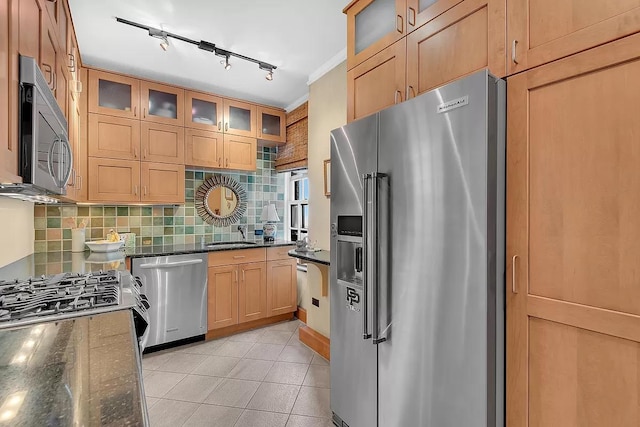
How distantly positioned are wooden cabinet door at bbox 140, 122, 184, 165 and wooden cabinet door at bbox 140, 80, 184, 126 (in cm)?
7

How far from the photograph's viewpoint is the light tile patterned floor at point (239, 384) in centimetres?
202

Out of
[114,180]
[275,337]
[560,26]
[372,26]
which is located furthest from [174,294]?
[560,26]

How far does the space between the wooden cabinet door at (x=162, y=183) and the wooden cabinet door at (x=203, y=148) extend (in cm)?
17

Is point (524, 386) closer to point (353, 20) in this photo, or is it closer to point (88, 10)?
point (353, 20)

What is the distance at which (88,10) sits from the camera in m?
2.16

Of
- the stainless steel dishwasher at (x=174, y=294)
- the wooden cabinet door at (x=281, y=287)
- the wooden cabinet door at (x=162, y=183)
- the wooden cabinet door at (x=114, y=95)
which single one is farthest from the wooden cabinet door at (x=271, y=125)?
the stainless steel dishwasher at (x=174, y=294)

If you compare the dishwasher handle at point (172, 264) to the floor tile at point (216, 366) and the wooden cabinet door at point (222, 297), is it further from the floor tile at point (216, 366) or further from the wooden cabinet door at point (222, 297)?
the floor tile at point (216, 366)

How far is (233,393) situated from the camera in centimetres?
229

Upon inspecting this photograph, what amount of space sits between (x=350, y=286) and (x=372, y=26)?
1570mm

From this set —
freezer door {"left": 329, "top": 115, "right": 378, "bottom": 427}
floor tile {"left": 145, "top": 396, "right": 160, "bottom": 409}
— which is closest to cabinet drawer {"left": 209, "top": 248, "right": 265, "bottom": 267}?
floor tile {"left": 145, "top": 396, "right": 160, "bottom": 409}

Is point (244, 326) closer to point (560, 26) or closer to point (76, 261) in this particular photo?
point (76, 261)

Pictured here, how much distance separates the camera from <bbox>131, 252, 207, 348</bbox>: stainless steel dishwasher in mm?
2869

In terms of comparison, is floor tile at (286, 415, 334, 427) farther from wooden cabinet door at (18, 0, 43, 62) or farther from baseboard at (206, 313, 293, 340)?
wooden cabinet door at (18, 0, 43, 62)

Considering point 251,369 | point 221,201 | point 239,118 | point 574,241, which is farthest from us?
point 221,201
